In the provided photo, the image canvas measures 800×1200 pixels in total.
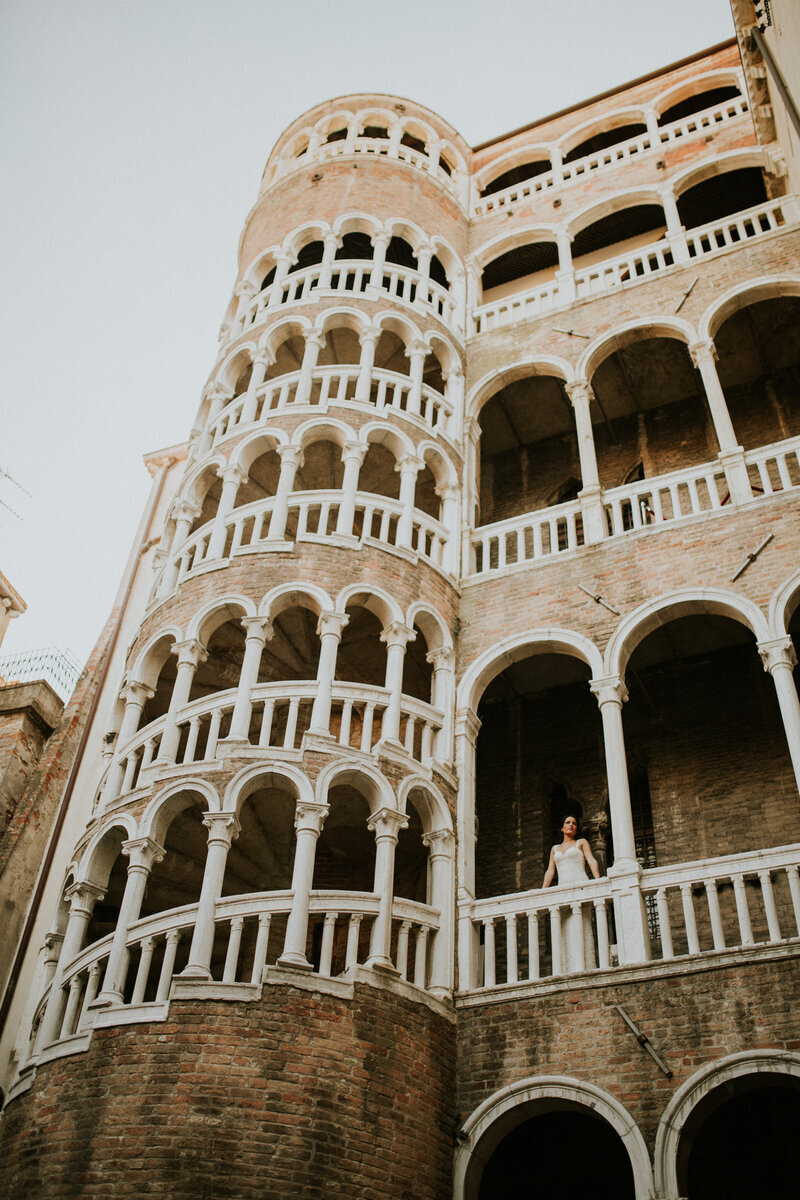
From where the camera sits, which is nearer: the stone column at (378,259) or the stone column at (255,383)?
the stone column at (255,383)

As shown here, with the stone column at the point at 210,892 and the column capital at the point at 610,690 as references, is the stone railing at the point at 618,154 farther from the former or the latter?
the stone column at the point at 210,892

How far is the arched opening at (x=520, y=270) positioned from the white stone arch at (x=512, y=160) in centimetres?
275

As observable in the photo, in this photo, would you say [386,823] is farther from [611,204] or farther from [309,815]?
[611,204]

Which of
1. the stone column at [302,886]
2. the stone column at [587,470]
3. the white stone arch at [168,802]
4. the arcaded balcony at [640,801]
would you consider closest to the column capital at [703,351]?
the stone column at [587,470]

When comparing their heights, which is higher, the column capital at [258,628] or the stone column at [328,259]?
the stone column at [328,259]

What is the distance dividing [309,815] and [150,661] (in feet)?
13.8

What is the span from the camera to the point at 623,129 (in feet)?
79.4

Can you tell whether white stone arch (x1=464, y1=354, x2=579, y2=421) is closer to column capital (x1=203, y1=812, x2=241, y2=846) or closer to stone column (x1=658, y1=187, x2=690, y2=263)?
stone column (x1=658, y1=187, x2=690, y2=263)

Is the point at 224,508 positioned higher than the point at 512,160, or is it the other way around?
the point at 512,160

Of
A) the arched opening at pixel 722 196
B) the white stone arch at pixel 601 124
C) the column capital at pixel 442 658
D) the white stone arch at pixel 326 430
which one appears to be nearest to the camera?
the column capital at pixel 442 658

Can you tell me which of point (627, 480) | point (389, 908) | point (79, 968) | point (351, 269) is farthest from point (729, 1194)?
point (351, 269)

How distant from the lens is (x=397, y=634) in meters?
14.1

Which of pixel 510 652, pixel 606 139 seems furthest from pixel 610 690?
Answer: pixel 606 139

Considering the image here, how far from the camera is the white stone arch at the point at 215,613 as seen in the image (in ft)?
46.1
